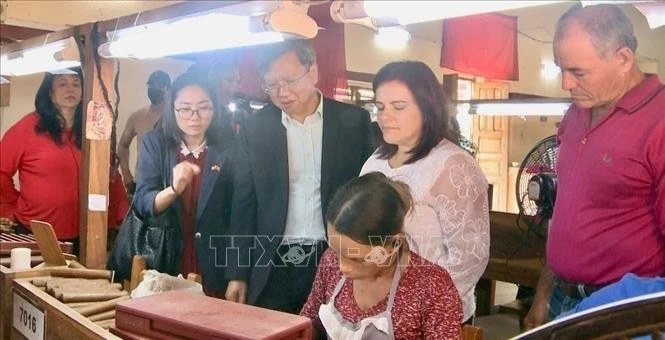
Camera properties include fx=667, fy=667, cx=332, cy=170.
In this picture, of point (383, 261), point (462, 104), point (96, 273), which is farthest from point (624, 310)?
point (96, 273)

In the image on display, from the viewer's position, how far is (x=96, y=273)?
257cm

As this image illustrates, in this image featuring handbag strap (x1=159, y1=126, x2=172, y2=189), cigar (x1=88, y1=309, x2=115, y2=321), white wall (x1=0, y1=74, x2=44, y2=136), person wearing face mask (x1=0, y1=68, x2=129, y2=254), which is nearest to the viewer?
cigar (x1=88, y1=309, x2=115, y2=321)

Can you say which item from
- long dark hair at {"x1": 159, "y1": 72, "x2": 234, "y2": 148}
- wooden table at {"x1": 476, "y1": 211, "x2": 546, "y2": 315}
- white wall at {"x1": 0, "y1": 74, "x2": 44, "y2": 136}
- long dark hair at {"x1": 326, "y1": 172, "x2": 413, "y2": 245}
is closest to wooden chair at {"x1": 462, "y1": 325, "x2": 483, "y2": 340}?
wooden table at {"x1": 476, "y1": 211, "x2": 546, "y2": 315}

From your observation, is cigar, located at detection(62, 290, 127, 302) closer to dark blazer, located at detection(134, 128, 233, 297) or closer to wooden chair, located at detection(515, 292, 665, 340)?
dark blazer, located at detection(134, 128, 233, 297)

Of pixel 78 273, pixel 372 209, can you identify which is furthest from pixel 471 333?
pixel 78 273

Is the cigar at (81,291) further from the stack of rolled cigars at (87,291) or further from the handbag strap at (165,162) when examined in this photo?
the handbag strap at (165,162)

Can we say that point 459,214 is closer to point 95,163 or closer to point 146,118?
point 146,118

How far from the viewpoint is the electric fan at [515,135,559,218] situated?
1685mm

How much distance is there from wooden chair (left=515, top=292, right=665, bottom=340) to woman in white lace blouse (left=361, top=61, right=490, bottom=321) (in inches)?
36.6

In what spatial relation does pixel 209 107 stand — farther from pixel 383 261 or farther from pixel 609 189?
pixel 609 189

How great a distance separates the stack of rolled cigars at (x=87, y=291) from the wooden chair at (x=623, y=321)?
1.59m

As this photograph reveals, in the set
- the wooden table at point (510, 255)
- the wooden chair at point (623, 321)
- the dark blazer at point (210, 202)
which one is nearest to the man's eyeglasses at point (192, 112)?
the dark blazer at point (210, 202)

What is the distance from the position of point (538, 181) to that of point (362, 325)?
0.58 m

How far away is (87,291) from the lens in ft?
7.74
